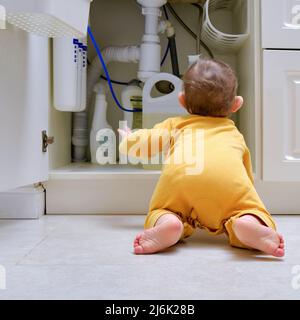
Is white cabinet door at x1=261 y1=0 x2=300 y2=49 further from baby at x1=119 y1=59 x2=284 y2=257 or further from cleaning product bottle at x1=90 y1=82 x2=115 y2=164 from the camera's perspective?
cleaning product bottle at x1=90 y1=82 x2=115 y2=164

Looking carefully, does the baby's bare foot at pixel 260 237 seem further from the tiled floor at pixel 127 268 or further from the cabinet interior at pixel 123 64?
the cabinet interior at pixel 123 64

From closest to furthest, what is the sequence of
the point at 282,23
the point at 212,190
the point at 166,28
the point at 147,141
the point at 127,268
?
the point at 127,268, the point at 212,190, the point at 147,141, the point at 282,23, the point at 166,28

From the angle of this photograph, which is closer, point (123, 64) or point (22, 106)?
point (22, 106)

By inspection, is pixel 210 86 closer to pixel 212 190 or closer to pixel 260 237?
pixel 212 190

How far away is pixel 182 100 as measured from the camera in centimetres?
98

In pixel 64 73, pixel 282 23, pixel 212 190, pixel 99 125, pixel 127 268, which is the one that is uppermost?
pixel 282 23

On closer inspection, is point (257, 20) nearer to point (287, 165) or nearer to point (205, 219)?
point (287, 165)

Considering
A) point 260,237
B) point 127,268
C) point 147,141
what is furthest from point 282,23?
point 127,268

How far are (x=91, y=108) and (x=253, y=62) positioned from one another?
62 cm

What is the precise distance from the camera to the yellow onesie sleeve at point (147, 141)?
983mm

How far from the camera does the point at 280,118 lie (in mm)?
1170

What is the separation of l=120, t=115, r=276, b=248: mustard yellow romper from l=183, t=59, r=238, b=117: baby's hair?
3cm

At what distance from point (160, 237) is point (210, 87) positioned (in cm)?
33

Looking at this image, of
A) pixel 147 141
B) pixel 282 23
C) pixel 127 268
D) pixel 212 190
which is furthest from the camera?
pixel 282 23
